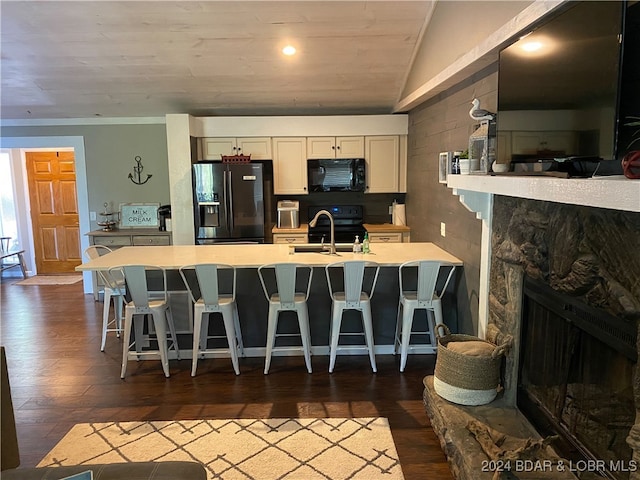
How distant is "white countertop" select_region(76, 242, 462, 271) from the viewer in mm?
3586

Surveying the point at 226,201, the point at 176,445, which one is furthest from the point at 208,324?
the point at 226,201

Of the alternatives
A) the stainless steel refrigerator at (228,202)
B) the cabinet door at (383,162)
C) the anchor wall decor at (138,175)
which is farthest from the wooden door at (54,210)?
the cabinet door at (383,162)

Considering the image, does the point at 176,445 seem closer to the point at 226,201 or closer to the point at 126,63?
the point at 226,201

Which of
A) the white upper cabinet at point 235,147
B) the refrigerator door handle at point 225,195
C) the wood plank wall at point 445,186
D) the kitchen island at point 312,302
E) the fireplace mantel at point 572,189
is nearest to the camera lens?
the fireplace mantel at point 572,189

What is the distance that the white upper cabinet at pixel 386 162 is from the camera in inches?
223

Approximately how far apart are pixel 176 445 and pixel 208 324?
133 centimetres

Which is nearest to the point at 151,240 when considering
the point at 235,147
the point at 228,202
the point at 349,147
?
the point at 228,202

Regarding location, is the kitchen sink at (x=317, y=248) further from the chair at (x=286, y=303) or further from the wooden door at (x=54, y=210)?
the wooden door at (x=54, y=210)

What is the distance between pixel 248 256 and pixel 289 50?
197cm

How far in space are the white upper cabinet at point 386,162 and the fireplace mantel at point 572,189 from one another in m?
3.04

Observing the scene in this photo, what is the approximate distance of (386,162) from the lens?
5.69 meters

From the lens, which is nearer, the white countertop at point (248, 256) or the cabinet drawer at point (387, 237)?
the white countertop at point (248, 256)

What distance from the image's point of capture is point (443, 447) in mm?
2473

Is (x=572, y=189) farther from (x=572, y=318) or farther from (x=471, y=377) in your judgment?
(x=471, y=377)
